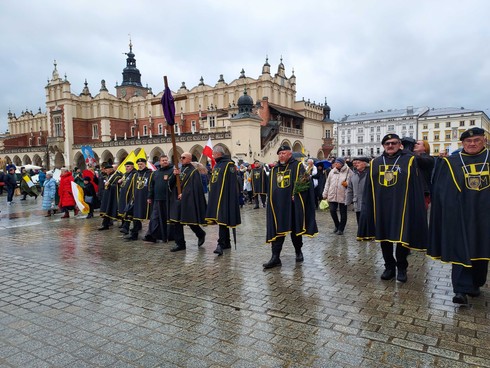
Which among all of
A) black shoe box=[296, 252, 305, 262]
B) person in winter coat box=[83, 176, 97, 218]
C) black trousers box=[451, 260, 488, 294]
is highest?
person in winter coat box=[83, 176, 97, 218]

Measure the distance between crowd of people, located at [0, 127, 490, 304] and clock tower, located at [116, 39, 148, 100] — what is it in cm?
6192

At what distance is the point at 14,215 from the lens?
48.3 feet

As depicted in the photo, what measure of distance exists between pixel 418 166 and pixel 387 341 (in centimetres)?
270

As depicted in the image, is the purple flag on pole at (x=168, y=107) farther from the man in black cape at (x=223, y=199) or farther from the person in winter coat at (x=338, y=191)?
the person in winter coat at (x=338, y=191)

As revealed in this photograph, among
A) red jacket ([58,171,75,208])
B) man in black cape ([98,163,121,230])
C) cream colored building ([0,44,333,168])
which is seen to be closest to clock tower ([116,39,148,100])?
cream colored building ([0,44,333,168])

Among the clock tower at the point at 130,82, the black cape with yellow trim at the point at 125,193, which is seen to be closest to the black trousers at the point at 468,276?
the black cape with yellow trim at the point at 125,193

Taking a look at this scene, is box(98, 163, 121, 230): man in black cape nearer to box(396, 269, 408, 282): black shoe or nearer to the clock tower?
box(396, 269, 408, 282): black shoe

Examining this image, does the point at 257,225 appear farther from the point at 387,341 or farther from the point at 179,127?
the point at 179,127

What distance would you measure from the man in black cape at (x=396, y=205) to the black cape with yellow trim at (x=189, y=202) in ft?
11.4

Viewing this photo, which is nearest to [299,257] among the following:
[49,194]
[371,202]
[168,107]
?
[371,202]

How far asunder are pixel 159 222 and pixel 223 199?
2.07m

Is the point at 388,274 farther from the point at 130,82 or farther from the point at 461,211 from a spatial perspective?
the point at 130,82

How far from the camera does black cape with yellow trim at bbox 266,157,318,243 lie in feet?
20.5

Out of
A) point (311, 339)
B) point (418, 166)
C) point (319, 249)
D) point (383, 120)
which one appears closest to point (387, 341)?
point (311, 339)
